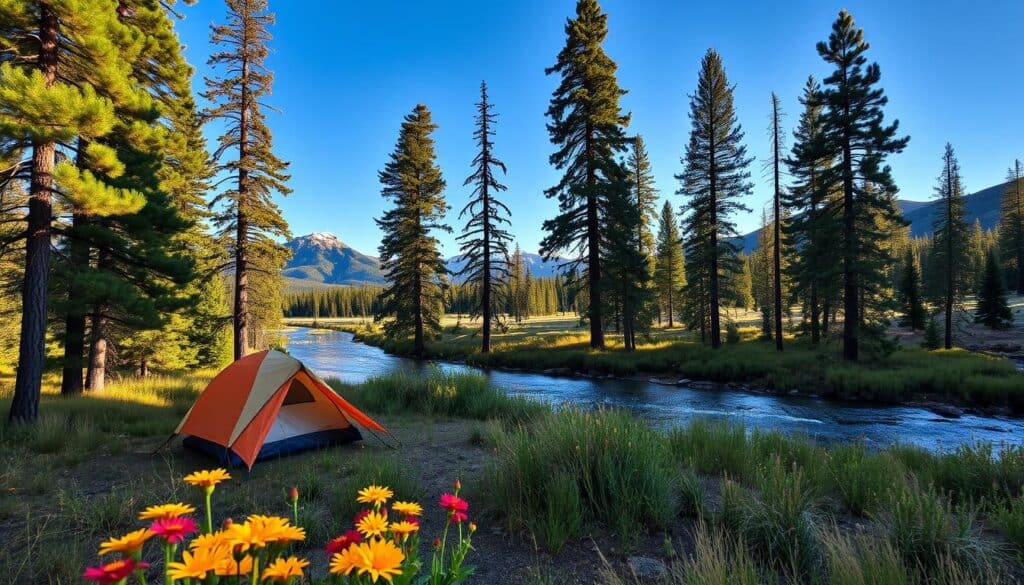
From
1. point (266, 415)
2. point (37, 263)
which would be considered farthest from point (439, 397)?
point (37, 263)

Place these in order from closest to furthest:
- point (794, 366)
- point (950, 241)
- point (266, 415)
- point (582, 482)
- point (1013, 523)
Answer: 1. point (1013, 523)
2. point (582, 482)
3. point (266, 415)
4. point (794, 366)
5. point (950, 241)

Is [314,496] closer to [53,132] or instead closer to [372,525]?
[372,525]

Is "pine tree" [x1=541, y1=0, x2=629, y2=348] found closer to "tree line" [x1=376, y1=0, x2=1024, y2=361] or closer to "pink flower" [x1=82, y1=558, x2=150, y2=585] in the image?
"tree line" [x1=376, y1=0, x2=1024, y2=361]

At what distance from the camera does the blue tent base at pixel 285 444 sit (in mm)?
6688

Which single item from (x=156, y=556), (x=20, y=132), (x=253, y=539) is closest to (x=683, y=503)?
(x=253, y=539)

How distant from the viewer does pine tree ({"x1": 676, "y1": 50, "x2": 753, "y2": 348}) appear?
901 inches

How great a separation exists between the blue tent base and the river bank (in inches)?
566

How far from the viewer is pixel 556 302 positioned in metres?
104

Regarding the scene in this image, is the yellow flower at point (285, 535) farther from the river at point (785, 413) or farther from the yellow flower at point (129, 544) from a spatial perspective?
the river at point (785, 413)

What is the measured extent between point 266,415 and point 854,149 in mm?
22194

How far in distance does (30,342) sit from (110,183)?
3334 millimetres

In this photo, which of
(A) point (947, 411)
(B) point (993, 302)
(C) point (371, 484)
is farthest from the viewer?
(B) point (993, 302)

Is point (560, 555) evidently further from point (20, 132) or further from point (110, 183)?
point (110, 183)

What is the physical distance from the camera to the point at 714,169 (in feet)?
76.1
